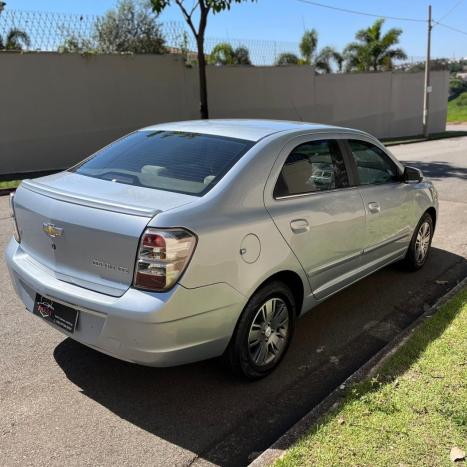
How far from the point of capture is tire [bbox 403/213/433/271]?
5395 mm

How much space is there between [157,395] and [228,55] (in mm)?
17838

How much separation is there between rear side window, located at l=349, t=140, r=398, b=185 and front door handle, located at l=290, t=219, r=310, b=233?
1031 mm

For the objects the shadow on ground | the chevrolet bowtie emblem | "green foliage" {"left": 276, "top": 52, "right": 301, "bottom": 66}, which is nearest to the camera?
the chevrolet bowtie emblem

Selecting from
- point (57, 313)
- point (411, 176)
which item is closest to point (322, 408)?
point (57, 313)

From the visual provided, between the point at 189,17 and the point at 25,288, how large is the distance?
41.7 feet

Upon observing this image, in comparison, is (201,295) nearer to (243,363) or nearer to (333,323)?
(243,363)

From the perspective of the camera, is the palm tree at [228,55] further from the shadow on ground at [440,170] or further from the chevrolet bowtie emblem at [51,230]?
the chevrolet bowtie emblem at [51,230]

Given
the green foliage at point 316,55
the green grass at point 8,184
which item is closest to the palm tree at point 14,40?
the green grass at point 8,184

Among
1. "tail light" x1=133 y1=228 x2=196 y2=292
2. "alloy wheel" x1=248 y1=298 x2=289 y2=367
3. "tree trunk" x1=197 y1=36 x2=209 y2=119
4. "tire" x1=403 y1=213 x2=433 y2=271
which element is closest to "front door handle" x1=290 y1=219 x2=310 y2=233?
"alloy wheel" x1=248 y1=298 x2=289 y2=367

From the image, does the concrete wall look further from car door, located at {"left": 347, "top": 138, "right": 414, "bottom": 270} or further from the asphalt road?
car door, located at {"left": 347, "top": 138, "right": 414, "bottom": 270}

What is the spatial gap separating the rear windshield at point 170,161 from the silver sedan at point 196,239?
1 cm

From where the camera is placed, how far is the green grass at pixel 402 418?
→ 257 cm

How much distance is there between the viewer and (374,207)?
440 centimetres

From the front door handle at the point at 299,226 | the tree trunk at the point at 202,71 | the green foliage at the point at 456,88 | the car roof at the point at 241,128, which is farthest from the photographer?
the green foliage at the point at 456,88
